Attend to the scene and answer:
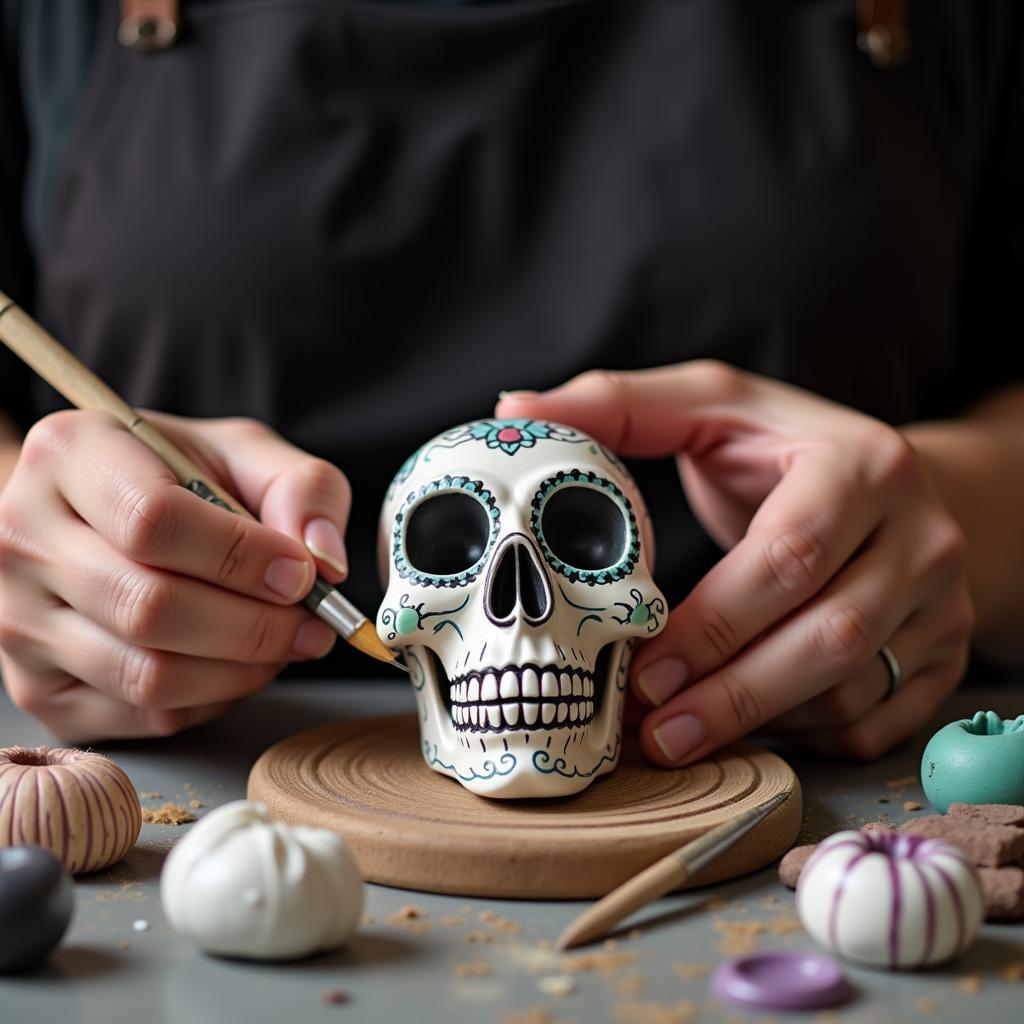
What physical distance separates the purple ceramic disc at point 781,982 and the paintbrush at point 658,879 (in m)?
0.10

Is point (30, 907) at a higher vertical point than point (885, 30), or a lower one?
lower

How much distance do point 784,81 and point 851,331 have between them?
15.5 inches

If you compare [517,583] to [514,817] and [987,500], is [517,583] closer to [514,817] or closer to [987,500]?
[514,817]

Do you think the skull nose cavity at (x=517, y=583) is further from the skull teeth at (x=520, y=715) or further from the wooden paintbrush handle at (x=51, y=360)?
the wooden paintbrush handle at (x=51, y=360)

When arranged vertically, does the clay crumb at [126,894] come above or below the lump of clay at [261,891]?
below

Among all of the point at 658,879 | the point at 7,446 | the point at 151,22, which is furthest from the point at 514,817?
the point at 151,22

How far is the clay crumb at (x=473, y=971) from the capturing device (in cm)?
94

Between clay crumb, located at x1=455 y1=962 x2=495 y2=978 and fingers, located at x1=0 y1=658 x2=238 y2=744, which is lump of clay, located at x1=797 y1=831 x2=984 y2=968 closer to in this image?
clay crumb, located at x1=455 y1=962 x2=495 y2=978

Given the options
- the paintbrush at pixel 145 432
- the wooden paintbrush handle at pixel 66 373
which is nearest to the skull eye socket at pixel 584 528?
the paintbrush at pixel 145 432

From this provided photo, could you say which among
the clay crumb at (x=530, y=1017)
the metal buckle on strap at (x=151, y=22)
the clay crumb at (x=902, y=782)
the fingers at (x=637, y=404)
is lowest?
the clay crumb at (x=902, y=782)

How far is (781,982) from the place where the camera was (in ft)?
3.00

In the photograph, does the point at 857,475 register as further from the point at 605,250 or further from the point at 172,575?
the point at 172,575

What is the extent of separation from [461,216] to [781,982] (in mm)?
1323

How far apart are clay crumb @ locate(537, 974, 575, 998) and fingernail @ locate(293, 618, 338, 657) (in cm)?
59
